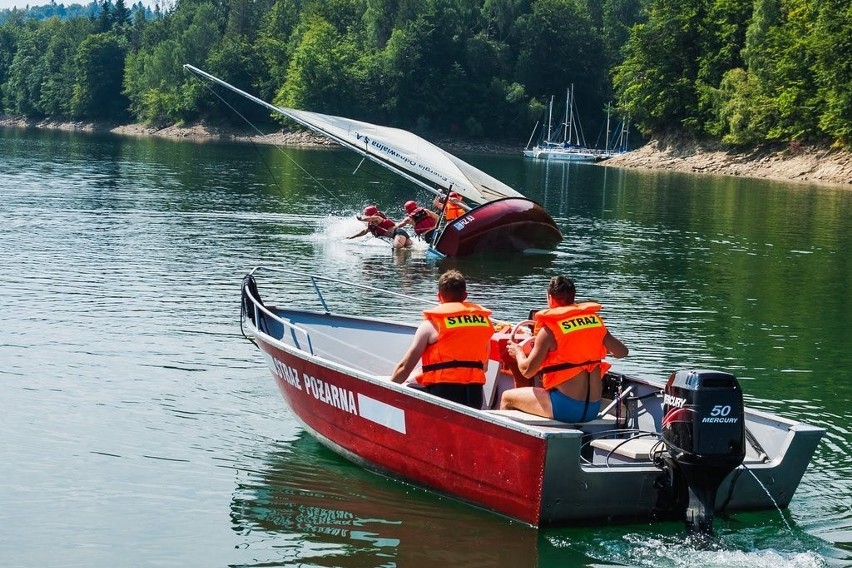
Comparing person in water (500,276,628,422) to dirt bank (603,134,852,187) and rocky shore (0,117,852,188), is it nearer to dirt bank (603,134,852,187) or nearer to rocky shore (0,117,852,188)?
rocky shore (0,117,852,188)

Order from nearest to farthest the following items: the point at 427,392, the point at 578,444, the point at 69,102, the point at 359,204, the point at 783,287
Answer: the point at 578,444 < the point at 427,392 < the point at 783,287 < the point at 359,204 < the point at 69,102

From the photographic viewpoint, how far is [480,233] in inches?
1188

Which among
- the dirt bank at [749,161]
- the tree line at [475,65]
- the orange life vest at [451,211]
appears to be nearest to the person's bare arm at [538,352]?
the orange life vest at [451,211]

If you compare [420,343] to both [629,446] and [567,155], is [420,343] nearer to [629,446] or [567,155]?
[629,446]

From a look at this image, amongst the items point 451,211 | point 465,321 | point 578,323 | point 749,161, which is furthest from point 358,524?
point 749,161

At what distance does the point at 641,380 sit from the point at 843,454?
2.79 metres

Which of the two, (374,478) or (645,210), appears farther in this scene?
(645,210)

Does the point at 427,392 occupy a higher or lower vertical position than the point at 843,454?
higher

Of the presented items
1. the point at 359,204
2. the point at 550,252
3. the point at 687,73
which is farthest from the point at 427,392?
the point at 687,73

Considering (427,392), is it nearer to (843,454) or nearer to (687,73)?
(843,454)

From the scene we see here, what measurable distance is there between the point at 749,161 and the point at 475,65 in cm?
5215

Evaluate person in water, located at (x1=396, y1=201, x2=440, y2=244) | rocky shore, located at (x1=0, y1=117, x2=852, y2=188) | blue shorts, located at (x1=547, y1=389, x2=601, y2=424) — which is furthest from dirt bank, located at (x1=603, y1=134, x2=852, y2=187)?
blue shorts, located at (x1=547, y1=389, x2=601, y2=424)

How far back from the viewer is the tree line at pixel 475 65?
8219cm

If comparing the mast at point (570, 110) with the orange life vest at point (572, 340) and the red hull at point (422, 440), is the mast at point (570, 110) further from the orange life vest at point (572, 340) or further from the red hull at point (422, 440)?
the orange life vest at point (572, 340)
